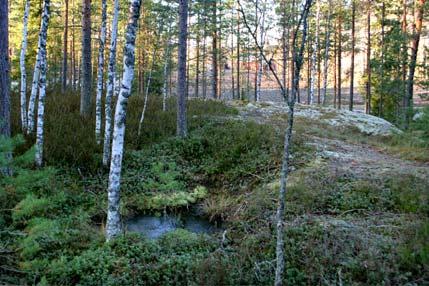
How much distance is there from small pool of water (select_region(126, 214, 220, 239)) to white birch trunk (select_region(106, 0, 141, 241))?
1383 millimetres

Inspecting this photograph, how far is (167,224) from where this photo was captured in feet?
26.9

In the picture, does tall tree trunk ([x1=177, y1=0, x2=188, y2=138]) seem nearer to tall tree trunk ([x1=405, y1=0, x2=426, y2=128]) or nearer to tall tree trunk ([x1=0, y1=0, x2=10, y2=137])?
tall tree trunk ([x1=0, y1=0, x2=10, y2=137])

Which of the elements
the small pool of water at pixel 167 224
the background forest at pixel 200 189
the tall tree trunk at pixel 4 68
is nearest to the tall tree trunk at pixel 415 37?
the background forest at pixel 200 189

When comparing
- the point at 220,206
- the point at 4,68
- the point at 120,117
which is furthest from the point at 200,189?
the point at 4,68

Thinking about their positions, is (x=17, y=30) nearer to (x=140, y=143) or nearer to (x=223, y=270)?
(x=140, y=143)

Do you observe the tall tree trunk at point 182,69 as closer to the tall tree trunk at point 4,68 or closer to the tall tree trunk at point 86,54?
the tall tree trunk at point 86,54

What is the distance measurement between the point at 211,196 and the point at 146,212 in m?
1.74

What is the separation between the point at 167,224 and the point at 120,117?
3.09m

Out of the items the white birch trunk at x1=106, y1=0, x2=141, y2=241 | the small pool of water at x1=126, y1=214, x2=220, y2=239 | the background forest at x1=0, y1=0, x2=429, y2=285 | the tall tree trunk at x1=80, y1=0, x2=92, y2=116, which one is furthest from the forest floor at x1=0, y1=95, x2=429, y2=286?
the tall tree trunk at x1=80, y1=0, x2=92, y2=116

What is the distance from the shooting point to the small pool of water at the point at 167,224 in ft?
25.5

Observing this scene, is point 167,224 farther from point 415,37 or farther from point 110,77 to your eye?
point 415,37

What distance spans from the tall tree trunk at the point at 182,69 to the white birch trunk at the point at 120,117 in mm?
6193

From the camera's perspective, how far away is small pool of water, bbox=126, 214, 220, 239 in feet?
25.5

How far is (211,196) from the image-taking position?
955 cm
